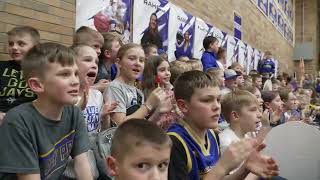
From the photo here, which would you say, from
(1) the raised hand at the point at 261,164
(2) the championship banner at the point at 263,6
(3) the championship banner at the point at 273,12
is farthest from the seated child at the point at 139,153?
(3) the championship banner at the point at 273,12

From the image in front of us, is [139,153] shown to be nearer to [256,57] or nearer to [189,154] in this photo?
[189,154]

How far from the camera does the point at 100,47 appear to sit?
3328 mm

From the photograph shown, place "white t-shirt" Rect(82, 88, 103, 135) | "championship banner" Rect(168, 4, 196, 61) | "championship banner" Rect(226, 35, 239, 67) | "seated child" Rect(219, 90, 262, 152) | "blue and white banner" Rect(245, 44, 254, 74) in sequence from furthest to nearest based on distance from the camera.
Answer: "blue and white banner" Rect(245, 44, 254, 74) → "championship banner" Rect(226, 35, 239, 67) → "championship banner" Rect(168, 4, 196, 61) → "seated child" Rect(219, 90, 262, 152) → "white t-shirt" Rect(82, 88, 103, 135)

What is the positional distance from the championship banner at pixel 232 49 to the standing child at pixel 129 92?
6.14 m

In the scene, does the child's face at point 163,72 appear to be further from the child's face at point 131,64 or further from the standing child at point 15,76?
the standing child at point 15,76

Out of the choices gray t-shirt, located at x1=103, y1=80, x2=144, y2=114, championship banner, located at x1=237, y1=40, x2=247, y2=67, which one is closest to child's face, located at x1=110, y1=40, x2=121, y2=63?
gray t-shirt, located at x1=103, y1=80, x2=144, y2=114

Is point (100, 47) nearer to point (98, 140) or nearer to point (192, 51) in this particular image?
point (98, 140)

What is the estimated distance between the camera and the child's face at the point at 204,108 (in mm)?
2215

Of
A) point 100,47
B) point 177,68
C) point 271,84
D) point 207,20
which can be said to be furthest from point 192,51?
point 100,47

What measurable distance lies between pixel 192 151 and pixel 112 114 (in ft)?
3.07

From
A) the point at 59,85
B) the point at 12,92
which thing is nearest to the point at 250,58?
the point at 12,92

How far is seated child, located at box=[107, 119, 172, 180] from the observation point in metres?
1.51

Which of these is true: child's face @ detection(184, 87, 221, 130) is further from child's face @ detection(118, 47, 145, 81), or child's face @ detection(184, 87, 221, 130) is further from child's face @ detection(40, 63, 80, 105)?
child's face @ detection(118, 47, 145, 81)

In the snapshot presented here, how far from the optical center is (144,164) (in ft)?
4.97
